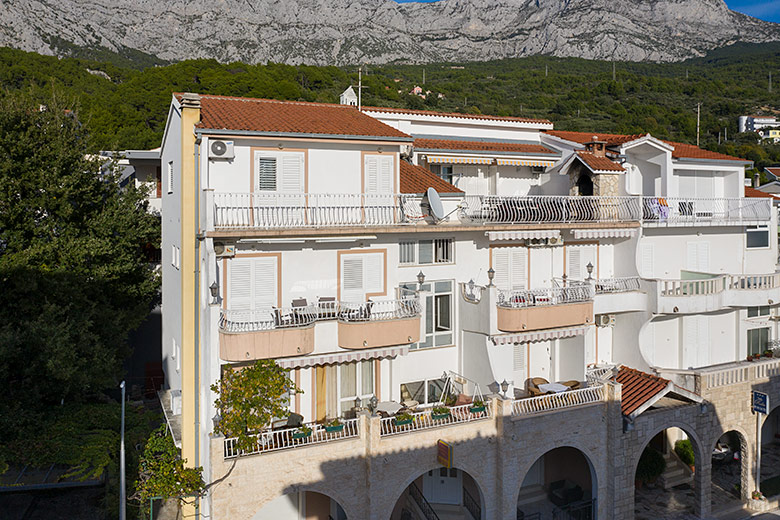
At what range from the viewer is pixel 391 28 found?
129 meters

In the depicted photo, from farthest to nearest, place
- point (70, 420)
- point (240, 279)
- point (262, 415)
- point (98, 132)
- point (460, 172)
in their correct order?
point (98, 132) → point (460, 172) → point (70, 420) → point (240, 279) → point (262, 415)

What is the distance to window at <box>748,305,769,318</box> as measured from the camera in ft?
85.9

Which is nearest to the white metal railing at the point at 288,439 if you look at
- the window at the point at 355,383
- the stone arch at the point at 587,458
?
the window at the point at 355,383

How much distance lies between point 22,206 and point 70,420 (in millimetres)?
8587

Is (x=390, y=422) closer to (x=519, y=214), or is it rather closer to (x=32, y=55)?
(x=519, y=214)

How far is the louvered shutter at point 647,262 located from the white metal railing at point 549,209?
6.04 ft

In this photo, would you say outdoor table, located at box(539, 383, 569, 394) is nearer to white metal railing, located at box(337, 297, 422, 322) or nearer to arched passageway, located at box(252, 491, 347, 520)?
white metal railing, located at box(337, 297, 422, 322)

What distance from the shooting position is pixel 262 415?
15.1 m

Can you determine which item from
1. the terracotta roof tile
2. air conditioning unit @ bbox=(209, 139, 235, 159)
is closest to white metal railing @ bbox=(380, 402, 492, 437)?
the terracotta roof tile

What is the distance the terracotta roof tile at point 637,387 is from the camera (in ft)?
67.1

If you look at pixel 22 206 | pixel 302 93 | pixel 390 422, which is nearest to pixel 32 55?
pixel 302 93

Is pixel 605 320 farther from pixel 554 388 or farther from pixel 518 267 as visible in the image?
pixel 554 388

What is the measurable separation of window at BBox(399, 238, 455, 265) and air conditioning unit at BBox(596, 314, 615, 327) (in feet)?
22.5

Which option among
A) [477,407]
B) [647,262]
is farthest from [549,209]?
Result: [477,407]
